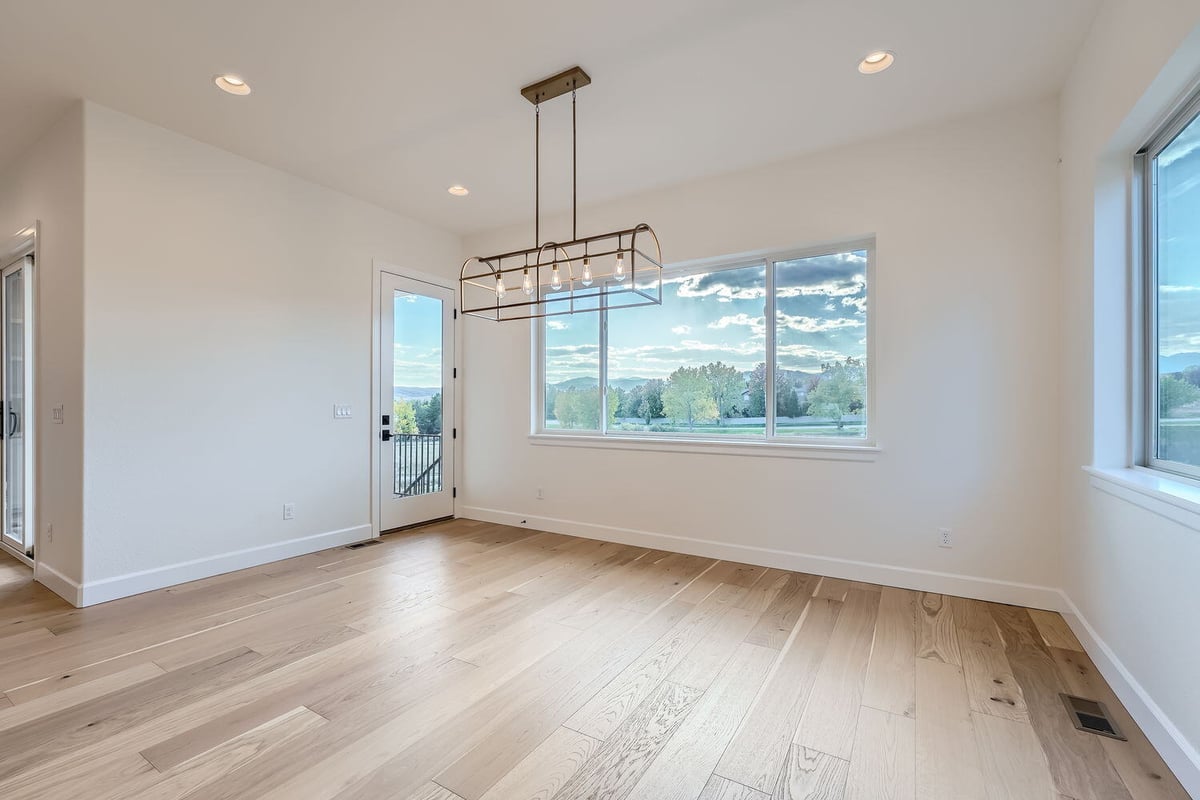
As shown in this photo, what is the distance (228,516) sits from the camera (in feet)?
12.3

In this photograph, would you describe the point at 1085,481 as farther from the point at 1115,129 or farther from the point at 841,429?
the point at 1115,129

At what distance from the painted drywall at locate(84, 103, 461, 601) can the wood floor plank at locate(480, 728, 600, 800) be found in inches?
120

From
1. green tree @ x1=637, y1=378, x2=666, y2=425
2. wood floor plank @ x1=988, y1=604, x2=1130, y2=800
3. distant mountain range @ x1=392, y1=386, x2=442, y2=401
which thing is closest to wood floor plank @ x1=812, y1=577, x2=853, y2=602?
wood floor plank @ x1=988, y1=604, x2=1130, y2=800

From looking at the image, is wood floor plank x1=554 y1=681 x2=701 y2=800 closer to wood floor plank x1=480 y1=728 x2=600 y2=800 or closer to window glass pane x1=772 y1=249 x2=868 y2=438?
wood floor plank x1=480 y1=728 x2=600 y2=800

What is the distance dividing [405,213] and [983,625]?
→ 5309 mm

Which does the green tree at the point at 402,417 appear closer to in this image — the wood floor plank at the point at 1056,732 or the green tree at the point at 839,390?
the green tree at the point at 839,390

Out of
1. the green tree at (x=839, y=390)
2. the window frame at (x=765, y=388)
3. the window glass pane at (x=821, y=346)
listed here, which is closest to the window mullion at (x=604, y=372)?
the window frame at (x=765, y=388)

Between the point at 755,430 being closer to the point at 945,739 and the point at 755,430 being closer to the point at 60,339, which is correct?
the point at 945,739

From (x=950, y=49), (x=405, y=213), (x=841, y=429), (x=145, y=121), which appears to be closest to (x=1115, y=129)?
(x=950, y=49)

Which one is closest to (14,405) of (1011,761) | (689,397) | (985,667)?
(689,397)

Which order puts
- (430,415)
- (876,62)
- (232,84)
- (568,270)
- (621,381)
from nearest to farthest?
1. (876,62)
2. (232,84)
3. (568,270)
4. (621,381)
5. (430,415)

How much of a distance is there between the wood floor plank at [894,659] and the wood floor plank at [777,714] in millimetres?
225

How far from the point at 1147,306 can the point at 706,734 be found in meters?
2.64

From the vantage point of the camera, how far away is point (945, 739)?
1.89 metres
